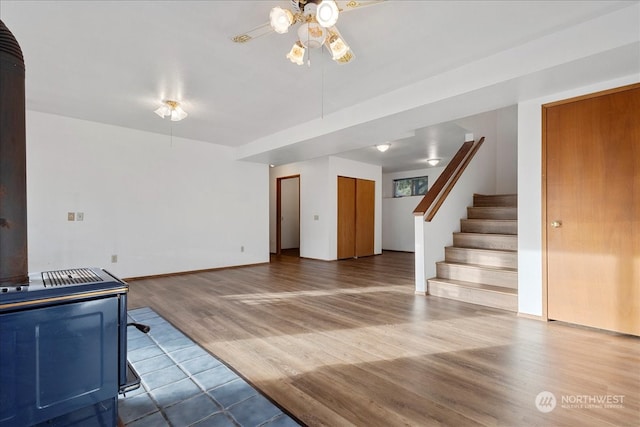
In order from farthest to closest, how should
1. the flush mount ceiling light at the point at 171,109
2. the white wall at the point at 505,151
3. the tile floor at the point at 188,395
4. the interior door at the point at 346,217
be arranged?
the interior door at the point at 346,217 → the white wall at the point at 505,151 → the flush mount ceiling light at the point at 171,109 → the tile floor at the point at 188,395

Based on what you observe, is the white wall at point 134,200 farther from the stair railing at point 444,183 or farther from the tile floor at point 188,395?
the stair railing at point 444,183

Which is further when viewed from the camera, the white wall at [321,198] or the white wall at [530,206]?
the white wall at [321,198]

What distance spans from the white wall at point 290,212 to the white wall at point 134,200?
2818mm

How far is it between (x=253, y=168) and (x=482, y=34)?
4.75m

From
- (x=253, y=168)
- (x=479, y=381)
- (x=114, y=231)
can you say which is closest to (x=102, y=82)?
(x=114, y=231)

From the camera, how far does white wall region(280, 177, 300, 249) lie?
9055mm

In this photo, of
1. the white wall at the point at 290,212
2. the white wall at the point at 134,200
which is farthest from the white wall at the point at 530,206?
the white wall at the point at 290,212

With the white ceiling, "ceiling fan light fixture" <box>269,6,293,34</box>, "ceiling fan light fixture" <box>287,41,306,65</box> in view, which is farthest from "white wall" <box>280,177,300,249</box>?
"ceiling fan light fixture" <box>269,6,293,34</box>

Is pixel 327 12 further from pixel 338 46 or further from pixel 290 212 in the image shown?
pixel 290 212

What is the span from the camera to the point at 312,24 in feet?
6.29

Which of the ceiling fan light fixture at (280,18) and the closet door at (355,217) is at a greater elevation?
the ceiling fan light fixture at (280,18)

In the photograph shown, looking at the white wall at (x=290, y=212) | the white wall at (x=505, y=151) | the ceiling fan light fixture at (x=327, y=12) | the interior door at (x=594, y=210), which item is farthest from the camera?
the white wall at (x=290, y=212)

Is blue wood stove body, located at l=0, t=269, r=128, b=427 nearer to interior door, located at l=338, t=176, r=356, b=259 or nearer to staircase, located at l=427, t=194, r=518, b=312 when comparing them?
staircase, located at l=427, t=194, r=518, b=312

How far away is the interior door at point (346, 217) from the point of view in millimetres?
6953
